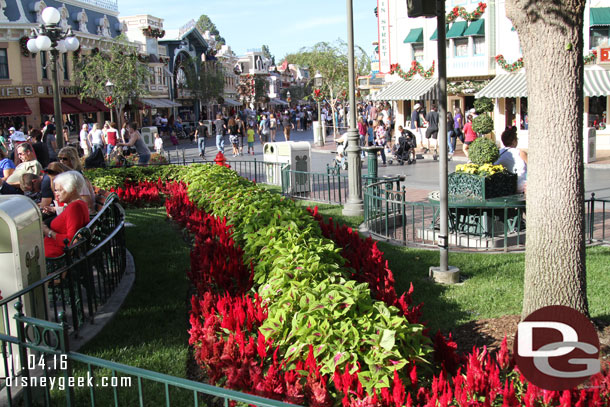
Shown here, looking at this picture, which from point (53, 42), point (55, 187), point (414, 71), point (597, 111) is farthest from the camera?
→ point (414, 71)

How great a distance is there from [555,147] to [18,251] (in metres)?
3.92

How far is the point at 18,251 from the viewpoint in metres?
4.45

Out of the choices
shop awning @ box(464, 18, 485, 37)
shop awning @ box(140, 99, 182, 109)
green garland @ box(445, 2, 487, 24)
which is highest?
green garland @ box(445, 2, 487, 24)

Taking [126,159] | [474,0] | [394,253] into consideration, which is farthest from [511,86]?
[394,253]

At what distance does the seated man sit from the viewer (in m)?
9.66

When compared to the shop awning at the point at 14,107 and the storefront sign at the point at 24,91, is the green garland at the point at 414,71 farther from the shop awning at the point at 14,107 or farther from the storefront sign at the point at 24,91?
the storefront sign at the point at 24,91

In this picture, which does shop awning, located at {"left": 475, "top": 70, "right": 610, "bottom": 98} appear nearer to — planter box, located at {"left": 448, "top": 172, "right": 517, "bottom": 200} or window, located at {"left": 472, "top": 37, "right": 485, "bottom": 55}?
window, located at {"left": 472, "top": 37, "right": 485, "bottom": 55}

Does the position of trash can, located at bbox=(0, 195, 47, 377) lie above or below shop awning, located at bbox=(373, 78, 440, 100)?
below

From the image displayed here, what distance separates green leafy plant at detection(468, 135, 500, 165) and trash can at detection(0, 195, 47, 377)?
21.6 ft

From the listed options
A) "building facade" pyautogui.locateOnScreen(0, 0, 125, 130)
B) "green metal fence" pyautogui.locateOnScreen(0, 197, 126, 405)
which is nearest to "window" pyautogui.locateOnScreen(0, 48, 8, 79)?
"building facade" pyautogui.locateOnScreen(0, 0, 125, 130)

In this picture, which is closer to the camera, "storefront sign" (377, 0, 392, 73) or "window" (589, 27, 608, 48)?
"window" (589, 27, 608, 48)

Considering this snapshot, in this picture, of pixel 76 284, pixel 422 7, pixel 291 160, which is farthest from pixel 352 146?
pixel 76 284

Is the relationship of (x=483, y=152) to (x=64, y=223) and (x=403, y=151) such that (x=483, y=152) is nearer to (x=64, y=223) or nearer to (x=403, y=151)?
(x=64, y=223)

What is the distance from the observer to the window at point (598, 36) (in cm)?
2459
